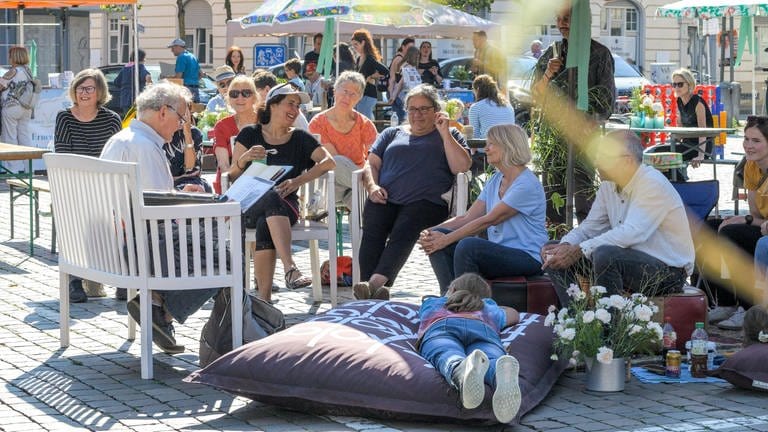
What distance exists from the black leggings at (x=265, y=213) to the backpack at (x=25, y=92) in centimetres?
1022

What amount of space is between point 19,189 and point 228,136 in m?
2.87

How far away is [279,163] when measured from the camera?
9203mm

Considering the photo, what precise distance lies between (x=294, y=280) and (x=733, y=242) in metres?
2.85

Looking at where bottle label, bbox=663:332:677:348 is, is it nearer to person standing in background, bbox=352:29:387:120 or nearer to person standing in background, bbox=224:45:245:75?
person standing in background, bbox=352:29:387:120

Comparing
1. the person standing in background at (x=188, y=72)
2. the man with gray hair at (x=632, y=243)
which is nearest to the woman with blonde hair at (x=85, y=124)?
the man with gray hair at (x=632, y=243)

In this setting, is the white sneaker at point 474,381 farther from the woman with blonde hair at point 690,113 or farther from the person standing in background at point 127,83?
the person standing in background at point 127,83

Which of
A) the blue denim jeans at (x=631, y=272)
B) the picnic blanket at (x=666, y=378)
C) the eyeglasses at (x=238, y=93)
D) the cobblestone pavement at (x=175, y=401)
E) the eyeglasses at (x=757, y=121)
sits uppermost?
the eyeglasses at (x=238, y=93)

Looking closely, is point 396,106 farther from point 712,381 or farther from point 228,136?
point 712,381

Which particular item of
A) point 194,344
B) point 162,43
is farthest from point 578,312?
point 162,43

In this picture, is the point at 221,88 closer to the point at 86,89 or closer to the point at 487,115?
the point at 487,115

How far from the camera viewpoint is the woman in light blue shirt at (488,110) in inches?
551

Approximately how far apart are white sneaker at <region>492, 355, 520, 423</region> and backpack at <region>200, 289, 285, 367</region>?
1698 mm

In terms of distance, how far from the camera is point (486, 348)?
20.1ft

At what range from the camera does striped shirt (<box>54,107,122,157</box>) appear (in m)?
9.78
